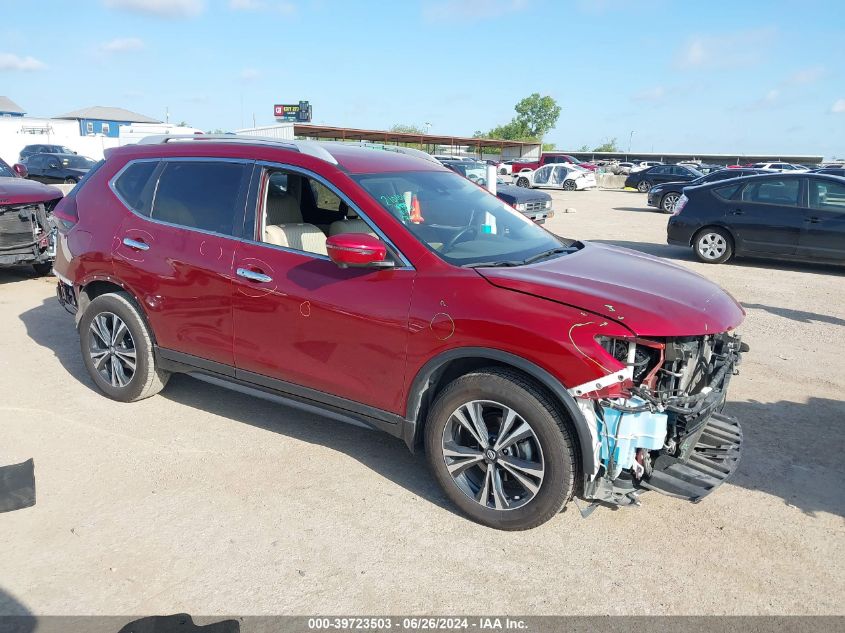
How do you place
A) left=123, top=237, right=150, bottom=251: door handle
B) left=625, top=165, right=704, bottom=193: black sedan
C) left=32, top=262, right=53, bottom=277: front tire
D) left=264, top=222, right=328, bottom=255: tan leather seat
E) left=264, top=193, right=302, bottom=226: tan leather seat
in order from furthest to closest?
left=625, top=165, right=704, bottom=193: black sedan < left=32, top=262, right=53, bottom=277: front tire < left=123, top=237, right=150, bottom=251: door handle < left=264, top=193, right=302, bottom=226: tan leather seat < left=264, top=222, right=328, bottom=255: tan leather seat

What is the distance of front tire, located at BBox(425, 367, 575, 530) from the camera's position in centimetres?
327

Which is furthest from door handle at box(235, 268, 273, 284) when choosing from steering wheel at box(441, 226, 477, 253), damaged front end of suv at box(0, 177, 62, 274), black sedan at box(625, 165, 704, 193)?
black sedan at box(625, 165, 704, 193)

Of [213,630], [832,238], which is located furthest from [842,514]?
[832,238]

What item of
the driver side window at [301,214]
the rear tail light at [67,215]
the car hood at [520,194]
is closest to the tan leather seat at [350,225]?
the driver side window at [301,214]

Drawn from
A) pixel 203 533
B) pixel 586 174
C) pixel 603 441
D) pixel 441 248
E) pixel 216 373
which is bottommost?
pixel 586 174

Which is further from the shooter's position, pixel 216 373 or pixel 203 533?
pixel 216 373

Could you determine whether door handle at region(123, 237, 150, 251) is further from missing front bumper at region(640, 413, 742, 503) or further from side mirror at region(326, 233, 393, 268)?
missing front bumper at region(640, 413, 742, 503)

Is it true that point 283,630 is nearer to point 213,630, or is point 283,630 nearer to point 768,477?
point 213,630

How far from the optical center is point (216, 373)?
14.9 ft

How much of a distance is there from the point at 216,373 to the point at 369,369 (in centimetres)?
134

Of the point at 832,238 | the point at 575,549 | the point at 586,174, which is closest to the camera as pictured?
the point at 575,549

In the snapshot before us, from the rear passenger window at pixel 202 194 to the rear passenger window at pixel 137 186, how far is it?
0.36 feet

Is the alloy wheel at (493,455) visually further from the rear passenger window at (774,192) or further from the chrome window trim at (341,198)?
the rear passenger window at (774,192)

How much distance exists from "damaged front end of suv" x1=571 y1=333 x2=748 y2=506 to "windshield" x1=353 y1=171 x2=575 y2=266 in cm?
96
